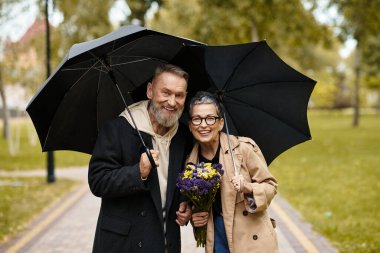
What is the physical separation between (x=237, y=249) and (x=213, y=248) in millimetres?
179

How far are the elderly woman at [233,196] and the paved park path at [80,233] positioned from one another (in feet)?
11.2

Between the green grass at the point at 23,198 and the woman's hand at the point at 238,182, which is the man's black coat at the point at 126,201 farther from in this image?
the green grass at the point at 23,198

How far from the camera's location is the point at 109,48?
3555 mm

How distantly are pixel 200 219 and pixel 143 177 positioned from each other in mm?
522

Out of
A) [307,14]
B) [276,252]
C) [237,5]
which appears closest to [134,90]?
[276,252]

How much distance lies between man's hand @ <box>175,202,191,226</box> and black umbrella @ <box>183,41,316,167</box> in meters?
0.71

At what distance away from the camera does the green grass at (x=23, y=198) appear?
27.8 ft

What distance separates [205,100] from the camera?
11.9 ft

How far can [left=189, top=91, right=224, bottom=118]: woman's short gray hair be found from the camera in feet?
11.9

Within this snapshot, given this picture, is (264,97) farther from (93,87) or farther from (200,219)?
(93,87)

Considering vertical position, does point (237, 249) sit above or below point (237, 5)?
below

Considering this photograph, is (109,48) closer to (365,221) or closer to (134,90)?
(134,90)

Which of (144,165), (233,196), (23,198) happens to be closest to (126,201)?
(144,165)

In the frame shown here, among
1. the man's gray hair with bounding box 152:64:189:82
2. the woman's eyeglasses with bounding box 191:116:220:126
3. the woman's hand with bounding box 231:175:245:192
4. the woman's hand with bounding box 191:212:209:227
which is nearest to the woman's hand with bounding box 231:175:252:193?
the woman's hand with bounding box 231:175:245:192
